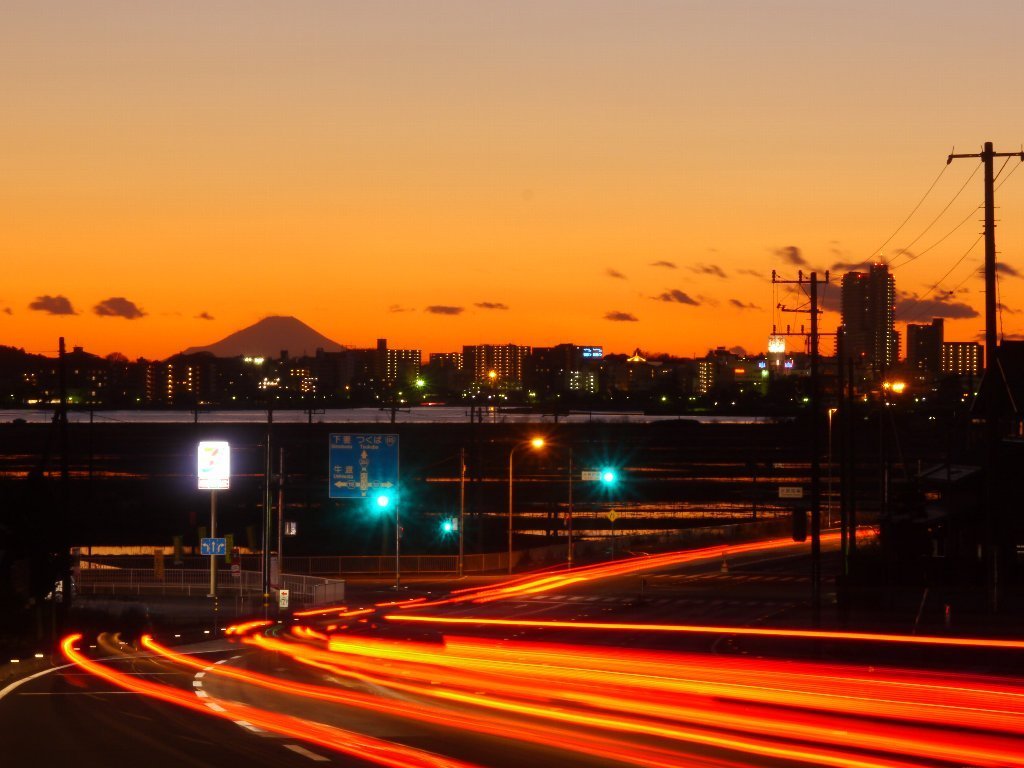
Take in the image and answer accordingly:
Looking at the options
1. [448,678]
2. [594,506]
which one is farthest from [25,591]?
[594,506]

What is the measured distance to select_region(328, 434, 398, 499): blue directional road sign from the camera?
5691cm

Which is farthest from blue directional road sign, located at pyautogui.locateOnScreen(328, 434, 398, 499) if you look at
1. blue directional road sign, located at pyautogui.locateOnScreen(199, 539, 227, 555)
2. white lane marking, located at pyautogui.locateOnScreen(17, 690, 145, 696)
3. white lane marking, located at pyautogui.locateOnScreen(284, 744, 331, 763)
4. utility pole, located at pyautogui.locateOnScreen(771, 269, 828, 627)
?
white lane marking, located at pyautogui.locateOnScreen(284, 744, 331, 763)

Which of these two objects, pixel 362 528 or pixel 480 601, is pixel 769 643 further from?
pixel 362 528

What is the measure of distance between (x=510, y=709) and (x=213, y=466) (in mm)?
42501

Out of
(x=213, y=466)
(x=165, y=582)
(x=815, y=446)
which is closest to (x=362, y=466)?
(x=213, y=466)

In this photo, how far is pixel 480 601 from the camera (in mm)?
50750

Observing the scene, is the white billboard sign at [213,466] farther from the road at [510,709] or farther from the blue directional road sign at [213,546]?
the road at [510,709]

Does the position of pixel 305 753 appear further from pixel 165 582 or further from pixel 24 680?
pixel 165 582

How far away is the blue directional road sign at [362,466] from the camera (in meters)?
56.9

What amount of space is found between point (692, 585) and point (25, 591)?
2918 cm

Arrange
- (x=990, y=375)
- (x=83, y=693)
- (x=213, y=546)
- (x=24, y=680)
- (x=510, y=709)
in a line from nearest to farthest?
1. (x=510, y=709)
2. (x=83, y=693)
3. (x=24, y=680)
4. (x=990, y=375)
5. (x=213, y=546)

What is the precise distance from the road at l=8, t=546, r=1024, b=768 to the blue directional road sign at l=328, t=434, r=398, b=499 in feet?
89.6

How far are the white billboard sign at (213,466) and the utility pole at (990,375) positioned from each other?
34301mm

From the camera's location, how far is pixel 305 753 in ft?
43.7
